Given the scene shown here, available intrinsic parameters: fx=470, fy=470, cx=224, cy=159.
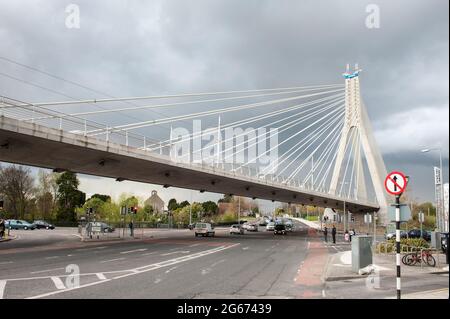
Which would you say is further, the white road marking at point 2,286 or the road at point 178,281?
the road at point 178,281

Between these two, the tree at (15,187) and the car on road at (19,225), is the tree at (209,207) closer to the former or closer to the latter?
the tree at (15,187)

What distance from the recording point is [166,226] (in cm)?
9694

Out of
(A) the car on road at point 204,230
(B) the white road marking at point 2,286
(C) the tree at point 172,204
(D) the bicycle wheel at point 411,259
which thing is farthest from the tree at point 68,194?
(B) the white road marking at point 2,286

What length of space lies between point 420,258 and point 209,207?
468ft

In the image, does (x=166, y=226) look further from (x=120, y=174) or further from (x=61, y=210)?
(x=120, y=174)

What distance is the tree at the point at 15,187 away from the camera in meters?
86.0

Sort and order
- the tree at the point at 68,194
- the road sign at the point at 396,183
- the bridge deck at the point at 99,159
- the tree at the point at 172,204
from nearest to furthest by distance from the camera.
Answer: the road sign at the point at 396,183, the bridge deck at the point at 99,159, the tree at the point at 68,194, the tree at the point at 172,204

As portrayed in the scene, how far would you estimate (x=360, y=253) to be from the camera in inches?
709

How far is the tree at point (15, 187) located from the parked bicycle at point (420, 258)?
7943cm

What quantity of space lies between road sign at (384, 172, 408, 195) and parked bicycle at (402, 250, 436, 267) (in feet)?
33.7

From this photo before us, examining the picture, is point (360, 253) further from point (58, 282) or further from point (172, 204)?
point (172, 204)

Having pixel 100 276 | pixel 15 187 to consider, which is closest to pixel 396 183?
pixel 100 276

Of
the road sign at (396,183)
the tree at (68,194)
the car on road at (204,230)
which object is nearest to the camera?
the road sign at (396,183)
